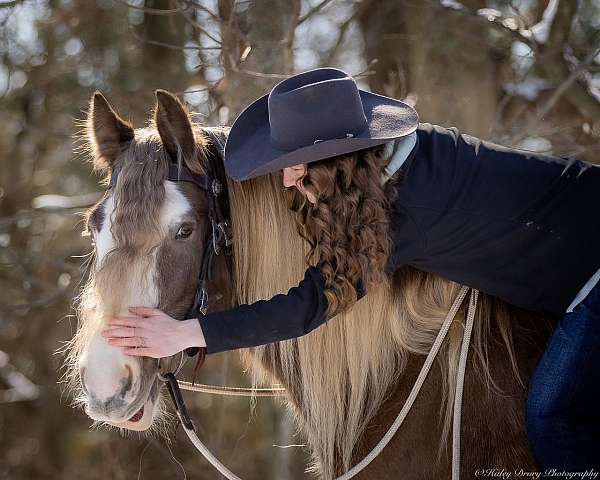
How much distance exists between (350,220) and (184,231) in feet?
1.77

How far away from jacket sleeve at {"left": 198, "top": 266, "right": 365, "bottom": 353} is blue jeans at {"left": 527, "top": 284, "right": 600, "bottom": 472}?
72 centimetres

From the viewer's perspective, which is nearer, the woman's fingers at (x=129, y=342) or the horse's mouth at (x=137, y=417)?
the woman's fingers at (x=129, y=342)

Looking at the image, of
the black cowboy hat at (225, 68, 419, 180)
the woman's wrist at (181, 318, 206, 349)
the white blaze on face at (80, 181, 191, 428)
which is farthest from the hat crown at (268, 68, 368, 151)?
the woman's wrist at (181, 318, 206, 349)

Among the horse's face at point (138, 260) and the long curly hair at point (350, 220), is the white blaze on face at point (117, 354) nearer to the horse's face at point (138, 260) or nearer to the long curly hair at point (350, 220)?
the horse's face at point (138, 260)

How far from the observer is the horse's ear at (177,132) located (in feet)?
8.38

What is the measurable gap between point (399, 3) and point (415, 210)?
393 centimetres

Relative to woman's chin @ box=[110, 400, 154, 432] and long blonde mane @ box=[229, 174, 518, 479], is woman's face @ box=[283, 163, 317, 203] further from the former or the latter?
woman's chin @ box=[110, 400, 154, 432]

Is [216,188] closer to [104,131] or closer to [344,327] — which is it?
[104,131]

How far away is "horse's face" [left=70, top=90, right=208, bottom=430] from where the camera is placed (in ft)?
7.87

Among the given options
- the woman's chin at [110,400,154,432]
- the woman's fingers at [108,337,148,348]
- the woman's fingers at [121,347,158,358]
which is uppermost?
the woman's fingers at [108,337,148,348]

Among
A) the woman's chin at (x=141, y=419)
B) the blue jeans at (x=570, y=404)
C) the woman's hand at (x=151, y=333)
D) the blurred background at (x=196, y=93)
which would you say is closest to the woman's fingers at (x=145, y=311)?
the woman's hand at (x=151, y=333)

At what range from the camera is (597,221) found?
254 centimetres

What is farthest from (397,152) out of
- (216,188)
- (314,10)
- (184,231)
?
(314,10)

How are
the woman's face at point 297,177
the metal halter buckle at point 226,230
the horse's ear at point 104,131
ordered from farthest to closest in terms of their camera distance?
the horse's ear at point 104,131 → the metal halter buckle at point 226,230 → the woman's face at point 297,177
